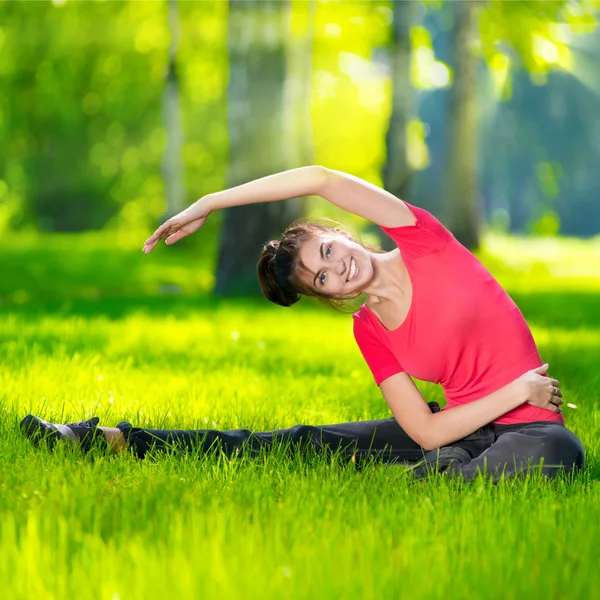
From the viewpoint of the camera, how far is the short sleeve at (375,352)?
416 cm

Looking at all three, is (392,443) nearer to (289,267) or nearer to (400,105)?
(289,267)

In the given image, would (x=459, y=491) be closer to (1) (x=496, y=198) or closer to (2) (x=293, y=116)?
(2) (x=293, y=116)

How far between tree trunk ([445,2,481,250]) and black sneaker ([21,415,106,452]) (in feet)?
44.3

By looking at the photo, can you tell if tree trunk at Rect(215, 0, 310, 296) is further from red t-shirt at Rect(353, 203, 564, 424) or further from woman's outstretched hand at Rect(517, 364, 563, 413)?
woman's outstretched hand at Rect(517, 364, 563, 413)

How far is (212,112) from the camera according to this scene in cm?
2803

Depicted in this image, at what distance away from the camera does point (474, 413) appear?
155 inches

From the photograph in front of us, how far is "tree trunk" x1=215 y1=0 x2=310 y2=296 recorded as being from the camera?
37.1 ft

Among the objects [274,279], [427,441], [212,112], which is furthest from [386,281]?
[212,112]

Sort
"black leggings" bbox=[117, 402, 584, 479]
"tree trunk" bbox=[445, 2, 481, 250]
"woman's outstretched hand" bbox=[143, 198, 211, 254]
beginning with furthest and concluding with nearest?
"tree trunk" bbox=[445, 2, 481, 250]
"black leggings" bbox=[117, 402, 584, 479]
"woman's outstretched hand" bbox=[143, 198, 211, 254]

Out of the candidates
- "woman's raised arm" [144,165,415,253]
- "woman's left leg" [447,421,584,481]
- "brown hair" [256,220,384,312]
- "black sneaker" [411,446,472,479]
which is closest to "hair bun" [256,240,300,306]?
"brown hair" [256,220,384,312]

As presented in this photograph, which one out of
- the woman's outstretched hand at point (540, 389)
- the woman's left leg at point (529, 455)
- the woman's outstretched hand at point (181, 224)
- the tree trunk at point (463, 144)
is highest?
the tree trunk at point (463, 144)

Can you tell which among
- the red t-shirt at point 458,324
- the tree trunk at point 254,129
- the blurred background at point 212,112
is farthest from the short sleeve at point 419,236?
the tree trunk at point 254,129

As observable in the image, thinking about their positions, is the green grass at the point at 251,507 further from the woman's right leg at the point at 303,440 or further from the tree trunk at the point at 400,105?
the tree trunk at the point at 400,105

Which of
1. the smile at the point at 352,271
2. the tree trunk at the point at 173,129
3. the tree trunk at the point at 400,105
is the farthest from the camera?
the tree trunk at the point at 173,129
